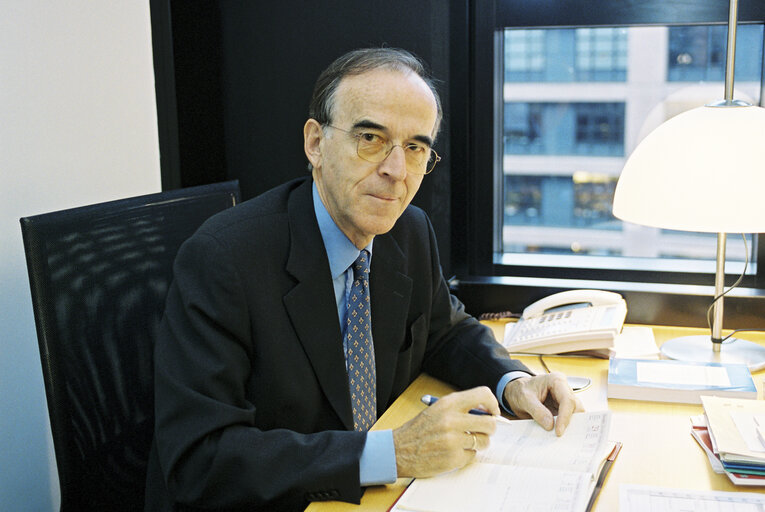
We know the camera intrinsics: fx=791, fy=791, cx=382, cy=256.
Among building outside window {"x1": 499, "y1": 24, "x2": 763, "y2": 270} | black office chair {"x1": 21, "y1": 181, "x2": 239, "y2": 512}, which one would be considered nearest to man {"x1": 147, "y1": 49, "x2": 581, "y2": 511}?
black office chair {"x1": 21, "y1": 181, "x2": 239, "y2": 512}

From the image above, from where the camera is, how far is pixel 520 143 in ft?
7.81

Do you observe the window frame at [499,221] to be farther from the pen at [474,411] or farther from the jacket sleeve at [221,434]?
the jacket sleeve at [221,434]

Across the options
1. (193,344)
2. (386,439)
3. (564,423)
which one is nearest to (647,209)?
(564,423)

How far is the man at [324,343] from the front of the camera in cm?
114

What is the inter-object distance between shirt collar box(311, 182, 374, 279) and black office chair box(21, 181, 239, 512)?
307 millimetres

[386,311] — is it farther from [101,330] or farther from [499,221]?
[499,221]

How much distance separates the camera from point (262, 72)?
7.67ft

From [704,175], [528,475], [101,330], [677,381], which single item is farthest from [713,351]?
[101,330]

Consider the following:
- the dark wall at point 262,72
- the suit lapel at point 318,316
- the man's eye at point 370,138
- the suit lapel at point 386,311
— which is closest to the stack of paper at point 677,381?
the suit lapel at point 386,311

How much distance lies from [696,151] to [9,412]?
1.58 m

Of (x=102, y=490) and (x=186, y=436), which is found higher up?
(x=186, y=436)

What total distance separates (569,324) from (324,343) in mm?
730

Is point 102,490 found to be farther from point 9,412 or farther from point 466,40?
point 466,40

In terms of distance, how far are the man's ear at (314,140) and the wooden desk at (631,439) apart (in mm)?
484
